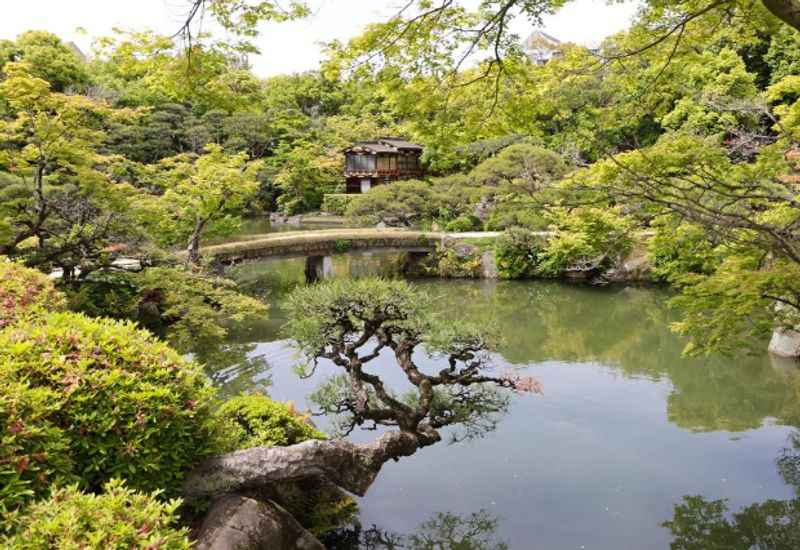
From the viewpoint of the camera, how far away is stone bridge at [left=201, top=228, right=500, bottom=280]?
584 inches

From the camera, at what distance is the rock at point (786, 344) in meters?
10.0

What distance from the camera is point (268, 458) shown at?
3.69m

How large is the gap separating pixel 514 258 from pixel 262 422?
13.8 meters

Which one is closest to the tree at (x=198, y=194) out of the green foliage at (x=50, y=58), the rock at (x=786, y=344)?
the rock at (x=786, y=344)

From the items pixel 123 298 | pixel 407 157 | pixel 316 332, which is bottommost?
pixel 123 298

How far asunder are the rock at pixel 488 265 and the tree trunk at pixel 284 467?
13518 mm

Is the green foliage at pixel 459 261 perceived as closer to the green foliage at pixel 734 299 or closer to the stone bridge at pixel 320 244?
the stone bridge at pixel 320 244

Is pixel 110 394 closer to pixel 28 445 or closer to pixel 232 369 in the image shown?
pixel 28 445

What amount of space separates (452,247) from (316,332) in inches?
524

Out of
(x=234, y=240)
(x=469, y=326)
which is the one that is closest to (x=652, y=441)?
(x=469, y=326)

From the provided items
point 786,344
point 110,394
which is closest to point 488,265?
point 786,344

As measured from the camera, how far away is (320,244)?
16.9 m

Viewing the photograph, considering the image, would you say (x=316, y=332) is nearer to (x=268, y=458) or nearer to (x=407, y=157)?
(x=268, y=458)

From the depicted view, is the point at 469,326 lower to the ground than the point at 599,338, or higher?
higher
